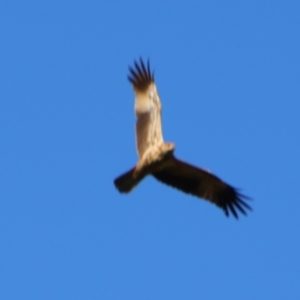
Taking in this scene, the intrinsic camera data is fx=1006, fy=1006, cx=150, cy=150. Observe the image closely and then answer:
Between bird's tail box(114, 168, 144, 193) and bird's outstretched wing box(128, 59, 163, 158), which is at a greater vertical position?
bird's outstretched wing box(128, 59, 163, 158)

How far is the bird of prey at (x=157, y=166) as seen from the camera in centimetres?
1535

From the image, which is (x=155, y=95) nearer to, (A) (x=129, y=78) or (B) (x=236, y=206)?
(A) (x=129, y=78)

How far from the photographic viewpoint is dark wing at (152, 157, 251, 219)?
15.9 m

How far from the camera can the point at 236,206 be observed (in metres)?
17.2

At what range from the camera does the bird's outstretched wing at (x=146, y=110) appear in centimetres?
1580

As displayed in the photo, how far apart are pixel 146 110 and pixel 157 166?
1.11m

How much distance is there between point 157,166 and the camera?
50.8ft

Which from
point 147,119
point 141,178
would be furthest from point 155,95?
point 141,178

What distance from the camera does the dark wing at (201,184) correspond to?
15.9m

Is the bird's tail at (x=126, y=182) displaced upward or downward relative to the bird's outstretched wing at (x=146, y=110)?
downward

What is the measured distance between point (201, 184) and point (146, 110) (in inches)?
60.5

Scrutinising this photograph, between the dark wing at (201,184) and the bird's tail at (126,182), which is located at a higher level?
the dark wing at (201,184)

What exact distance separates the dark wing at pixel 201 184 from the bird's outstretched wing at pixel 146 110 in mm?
493

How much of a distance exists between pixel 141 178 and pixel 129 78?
223 centimetres
